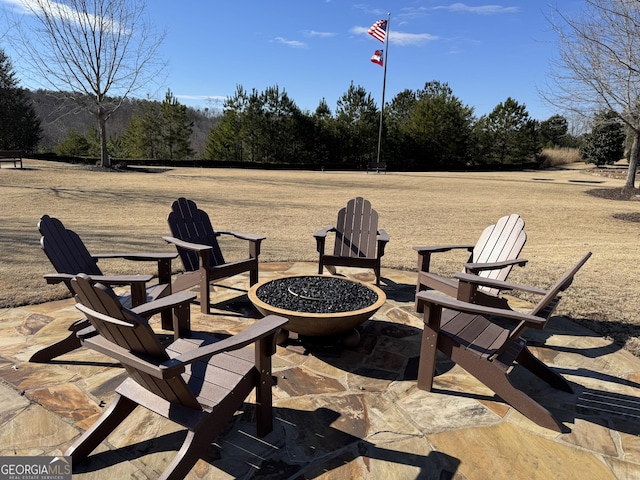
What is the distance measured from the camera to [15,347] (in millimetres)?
2824

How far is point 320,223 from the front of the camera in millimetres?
8773

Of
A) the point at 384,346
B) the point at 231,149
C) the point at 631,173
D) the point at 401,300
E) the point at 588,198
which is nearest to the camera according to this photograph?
the point at 384,346

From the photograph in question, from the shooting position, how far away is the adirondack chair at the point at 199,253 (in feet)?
11.3

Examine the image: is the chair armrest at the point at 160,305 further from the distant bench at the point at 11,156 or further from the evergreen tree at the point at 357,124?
the evergreen tree at the point at 357,124

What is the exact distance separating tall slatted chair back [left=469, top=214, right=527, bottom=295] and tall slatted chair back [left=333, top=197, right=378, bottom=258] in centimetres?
116

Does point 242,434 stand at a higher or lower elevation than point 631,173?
lower

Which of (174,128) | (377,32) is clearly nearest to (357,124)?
(377,32)

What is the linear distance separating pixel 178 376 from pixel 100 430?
0.68 metres

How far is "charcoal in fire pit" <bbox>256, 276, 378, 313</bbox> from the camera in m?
2.85

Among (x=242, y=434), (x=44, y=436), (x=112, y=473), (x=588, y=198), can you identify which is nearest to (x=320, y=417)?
(x=242, y=434)

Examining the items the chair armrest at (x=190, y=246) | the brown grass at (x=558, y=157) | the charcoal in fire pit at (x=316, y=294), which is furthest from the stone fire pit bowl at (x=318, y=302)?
the brown grass at (x=558, y=157)

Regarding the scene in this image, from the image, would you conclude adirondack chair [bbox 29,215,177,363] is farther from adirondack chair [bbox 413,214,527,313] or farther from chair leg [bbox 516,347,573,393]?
chair leg [bbox 516,347,573,393]

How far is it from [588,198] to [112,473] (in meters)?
17.3

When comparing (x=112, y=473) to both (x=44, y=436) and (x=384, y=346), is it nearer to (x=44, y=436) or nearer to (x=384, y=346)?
(x=44, y=436)
